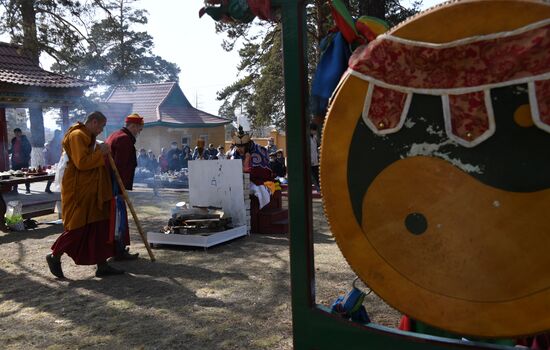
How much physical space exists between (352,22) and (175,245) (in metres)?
4.83

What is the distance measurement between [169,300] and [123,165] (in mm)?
1908

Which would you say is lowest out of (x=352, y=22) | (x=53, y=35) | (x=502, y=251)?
(x=502, y=251)

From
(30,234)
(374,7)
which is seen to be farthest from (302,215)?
(30,234)

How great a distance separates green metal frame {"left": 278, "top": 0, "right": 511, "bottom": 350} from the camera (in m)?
1.96

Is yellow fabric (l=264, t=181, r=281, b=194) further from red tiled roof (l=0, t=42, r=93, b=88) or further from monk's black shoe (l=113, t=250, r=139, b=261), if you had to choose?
red tiled roof (l=0, t=42, r=93, b=88)

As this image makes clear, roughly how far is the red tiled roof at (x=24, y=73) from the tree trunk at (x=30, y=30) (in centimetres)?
23

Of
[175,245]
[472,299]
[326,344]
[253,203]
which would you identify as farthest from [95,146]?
[472,299]

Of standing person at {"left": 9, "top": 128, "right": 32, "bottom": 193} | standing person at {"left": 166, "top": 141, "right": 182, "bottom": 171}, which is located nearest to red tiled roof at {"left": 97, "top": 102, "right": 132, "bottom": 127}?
standing person at {"left": 166, "top": 141, "right": 182, "bottom": 171}

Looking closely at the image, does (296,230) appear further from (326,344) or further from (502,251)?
(502,251)

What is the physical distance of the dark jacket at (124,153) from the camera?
18.4 ft

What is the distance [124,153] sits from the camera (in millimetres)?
5625

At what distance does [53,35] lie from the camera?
15805mm

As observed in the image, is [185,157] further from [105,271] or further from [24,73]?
[105,271]

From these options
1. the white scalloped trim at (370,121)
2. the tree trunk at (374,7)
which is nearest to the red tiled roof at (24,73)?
the tree trunk at (374,7)
